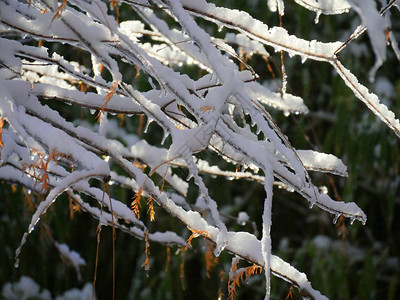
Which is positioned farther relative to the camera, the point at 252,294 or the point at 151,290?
the point at 252,294

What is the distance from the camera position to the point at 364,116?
6.50ft

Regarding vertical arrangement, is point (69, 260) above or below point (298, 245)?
below

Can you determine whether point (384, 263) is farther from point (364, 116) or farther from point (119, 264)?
point (119, 264)

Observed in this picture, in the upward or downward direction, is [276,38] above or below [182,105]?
above

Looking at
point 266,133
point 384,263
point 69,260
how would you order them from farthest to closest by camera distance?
point 384,263 → point 69,260 → point 266,133

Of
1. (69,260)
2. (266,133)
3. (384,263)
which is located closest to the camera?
(266,133)

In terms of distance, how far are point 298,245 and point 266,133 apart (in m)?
2.15

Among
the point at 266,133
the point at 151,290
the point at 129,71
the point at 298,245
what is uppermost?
the point at 129,71

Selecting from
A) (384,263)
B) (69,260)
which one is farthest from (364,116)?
(69,260)

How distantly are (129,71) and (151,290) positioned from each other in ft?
2.85

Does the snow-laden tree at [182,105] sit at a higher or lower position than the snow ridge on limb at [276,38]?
lower

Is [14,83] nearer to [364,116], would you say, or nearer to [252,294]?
[364,116]

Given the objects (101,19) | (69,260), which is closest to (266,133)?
(101,19)

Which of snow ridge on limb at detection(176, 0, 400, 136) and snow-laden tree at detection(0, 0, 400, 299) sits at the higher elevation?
snow ridge on limb at detection(176, 0, 400, 136)
